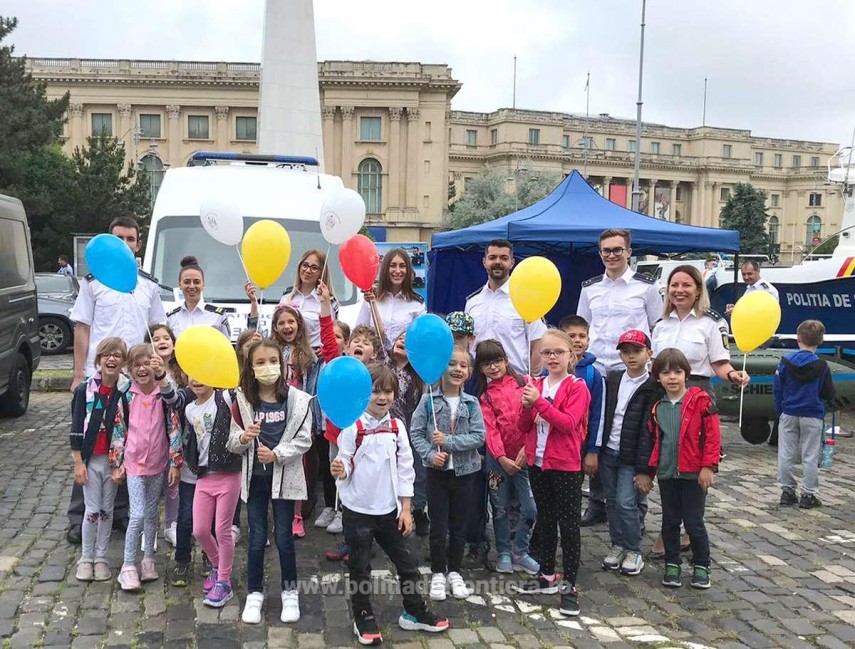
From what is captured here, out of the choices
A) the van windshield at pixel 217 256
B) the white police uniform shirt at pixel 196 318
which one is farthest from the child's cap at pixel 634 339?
the van windshield at pixel 217 256

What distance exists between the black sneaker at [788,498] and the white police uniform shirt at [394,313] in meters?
3.59

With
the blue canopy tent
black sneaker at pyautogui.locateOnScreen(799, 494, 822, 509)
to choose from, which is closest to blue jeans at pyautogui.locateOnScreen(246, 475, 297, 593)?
the blue canopy tent

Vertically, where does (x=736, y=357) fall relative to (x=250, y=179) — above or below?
below

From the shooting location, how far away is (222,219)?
18.4 feet

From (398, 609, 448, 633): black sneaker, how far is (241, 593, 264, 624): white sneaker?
741 millimetres

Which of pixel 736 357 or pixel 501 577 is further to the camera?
pixel 736 357

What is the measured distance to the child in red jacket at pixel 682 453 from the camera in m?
4.45

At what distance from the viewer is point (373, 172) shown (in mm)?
70812

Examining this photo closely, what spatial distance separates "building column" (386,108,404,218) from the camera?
228ft

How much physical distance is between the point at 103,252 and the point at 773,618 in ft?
14.2

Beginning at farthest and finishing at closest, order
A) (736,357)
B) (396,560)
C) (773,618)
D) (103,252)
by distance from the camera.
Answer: (736,357), (103,252), (773,618), (396,560)

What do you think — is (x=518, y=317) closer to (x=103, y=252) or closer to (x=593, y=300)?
(x=593, y=300)

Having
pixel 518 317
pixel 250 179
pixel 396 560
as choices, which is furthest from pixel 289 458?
pixel 250 179

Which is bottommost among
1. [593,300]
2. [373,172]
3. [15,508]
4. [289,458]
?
[15,508]
